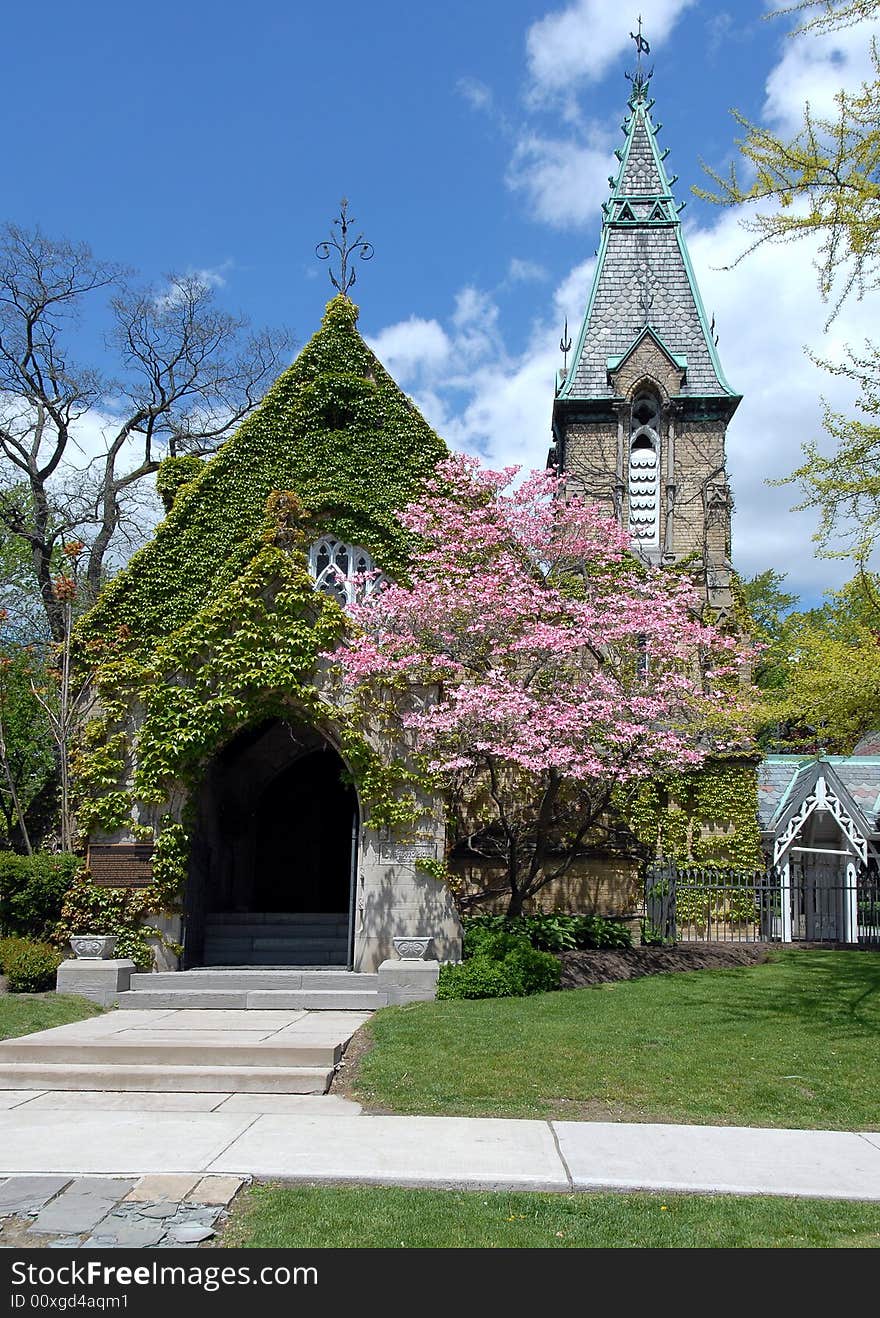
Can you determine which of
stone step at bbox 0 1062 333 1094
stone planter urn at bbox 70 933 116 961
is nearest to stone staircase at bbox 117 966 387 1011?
stone planter urn at bbox 70 933 116 961

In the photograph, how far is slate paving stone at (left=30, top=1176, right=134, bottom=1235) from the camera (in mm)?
5516

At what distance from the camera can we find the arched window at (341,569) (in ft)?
53.1

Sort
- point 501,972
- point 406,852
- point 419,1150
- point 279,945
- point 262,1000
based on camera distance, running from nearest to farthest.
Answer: point 419,1150, point 501,972, point 262,1000, point 406,852, point 279,945

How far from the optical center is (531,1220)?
5.77m

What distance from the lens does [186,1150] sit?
7.10 m

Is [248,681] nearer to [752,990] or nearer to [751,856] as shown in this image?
[752,990]

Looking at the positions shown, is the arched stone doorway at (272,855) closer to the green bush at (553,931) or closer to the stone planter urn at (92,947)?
the stone planter urn at (92,947)

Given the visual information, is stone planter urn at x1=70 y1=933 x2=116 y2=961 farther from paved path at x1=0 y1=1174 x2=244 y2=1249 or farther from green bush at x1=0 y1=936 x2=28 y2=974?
paved path at x1=0 y1=1174 x2=244 y2=1249

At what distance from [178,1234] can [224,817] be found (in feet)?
40.4

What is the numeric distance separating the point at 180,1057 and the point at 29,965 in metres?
4.53

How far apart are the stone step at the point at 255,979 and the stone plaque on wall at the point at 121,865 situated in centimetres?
131

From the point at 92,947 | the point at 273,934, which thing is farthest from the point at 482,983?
the point at 92,947

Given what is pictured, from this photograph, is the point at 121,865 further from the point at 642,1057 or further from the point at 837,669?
the point at 837,669
